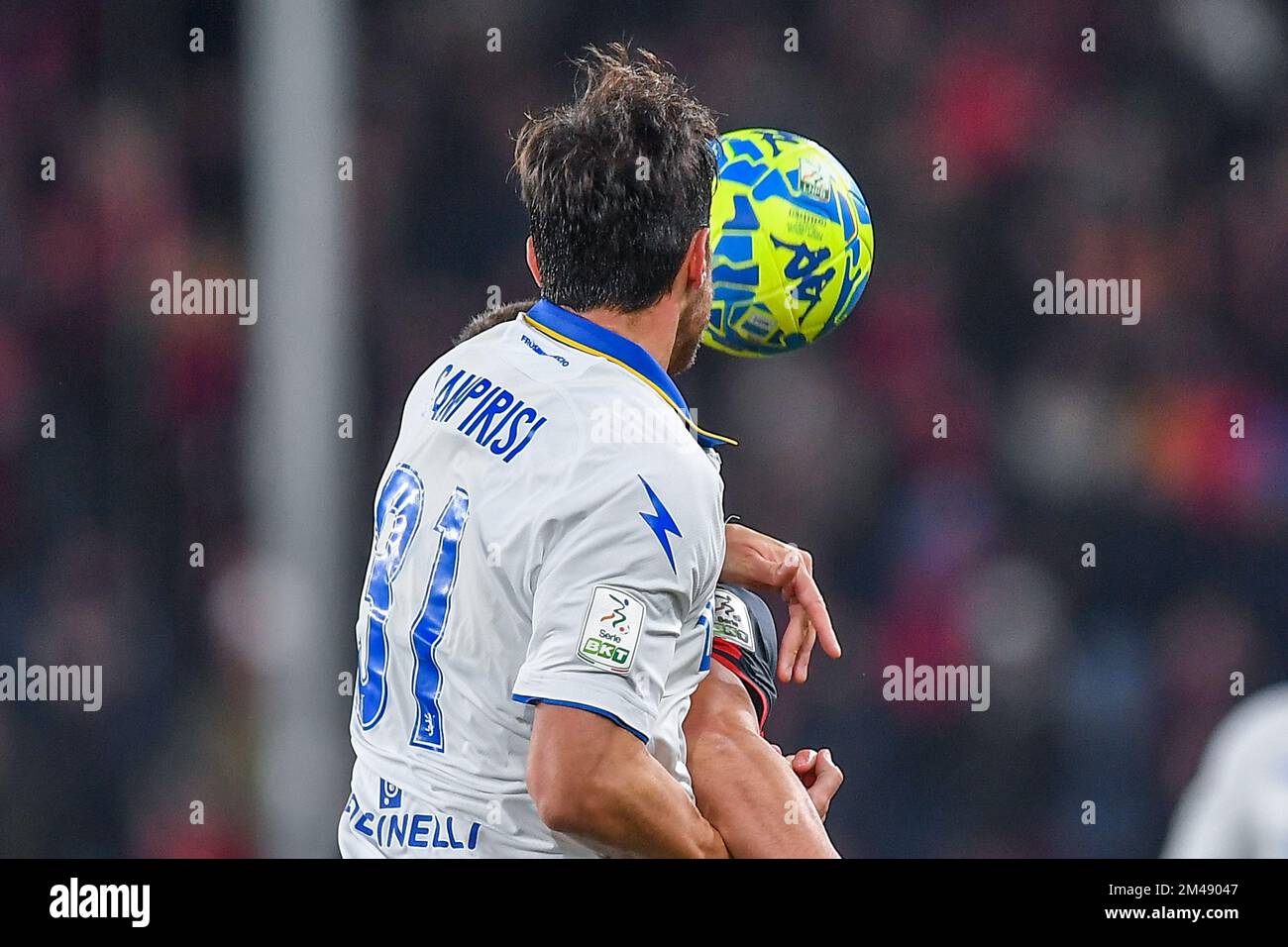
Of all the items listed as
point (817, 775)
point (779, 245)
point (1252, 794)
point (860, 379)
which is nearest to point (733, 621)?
point (817, 775)

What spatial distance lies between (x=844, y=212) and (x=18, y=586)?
3605 millimetres

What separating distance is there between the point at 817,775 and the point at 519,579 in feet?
2.77

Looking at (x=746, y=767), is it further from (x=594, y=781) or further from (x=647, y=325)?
(x=647, y=325)

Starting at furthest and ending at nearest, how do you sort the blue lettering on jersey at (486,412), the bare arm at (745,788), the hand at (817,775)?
the hand at (817,775) < the bare arm at (745,788) < the blue lettering on jersey at (486,412)

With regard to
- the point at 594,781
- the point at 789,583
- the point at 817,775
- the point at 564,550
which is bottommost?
the point at 817,775

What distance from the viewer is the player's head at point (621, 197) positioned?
2500mm

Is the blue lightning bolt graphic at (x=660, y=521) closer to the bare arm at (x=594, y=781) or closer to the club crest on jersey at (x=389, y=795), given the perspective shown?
the bare arm at (x=594, y=781)

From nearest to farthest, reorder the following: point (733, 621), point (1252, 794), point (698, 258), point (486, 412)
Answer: point (1252, 794) → point (486, 412) → point (698, 258) → point (733, 621)

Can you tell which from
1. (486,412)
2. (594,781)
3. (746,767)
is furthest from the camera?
(746,767)

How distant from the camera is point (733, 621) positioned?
2988 millimetres

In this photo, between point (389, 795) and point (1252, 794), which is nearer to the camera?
point (1252, 794)

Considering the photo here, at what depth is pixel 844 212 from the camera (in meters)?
3.06

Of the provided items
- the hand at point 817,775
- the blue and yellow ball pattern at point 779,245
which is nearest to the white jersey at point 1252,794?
the hand at point 817,775

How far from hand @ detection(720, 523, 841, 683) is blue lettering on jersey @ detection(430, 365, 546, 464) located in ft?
2.15
